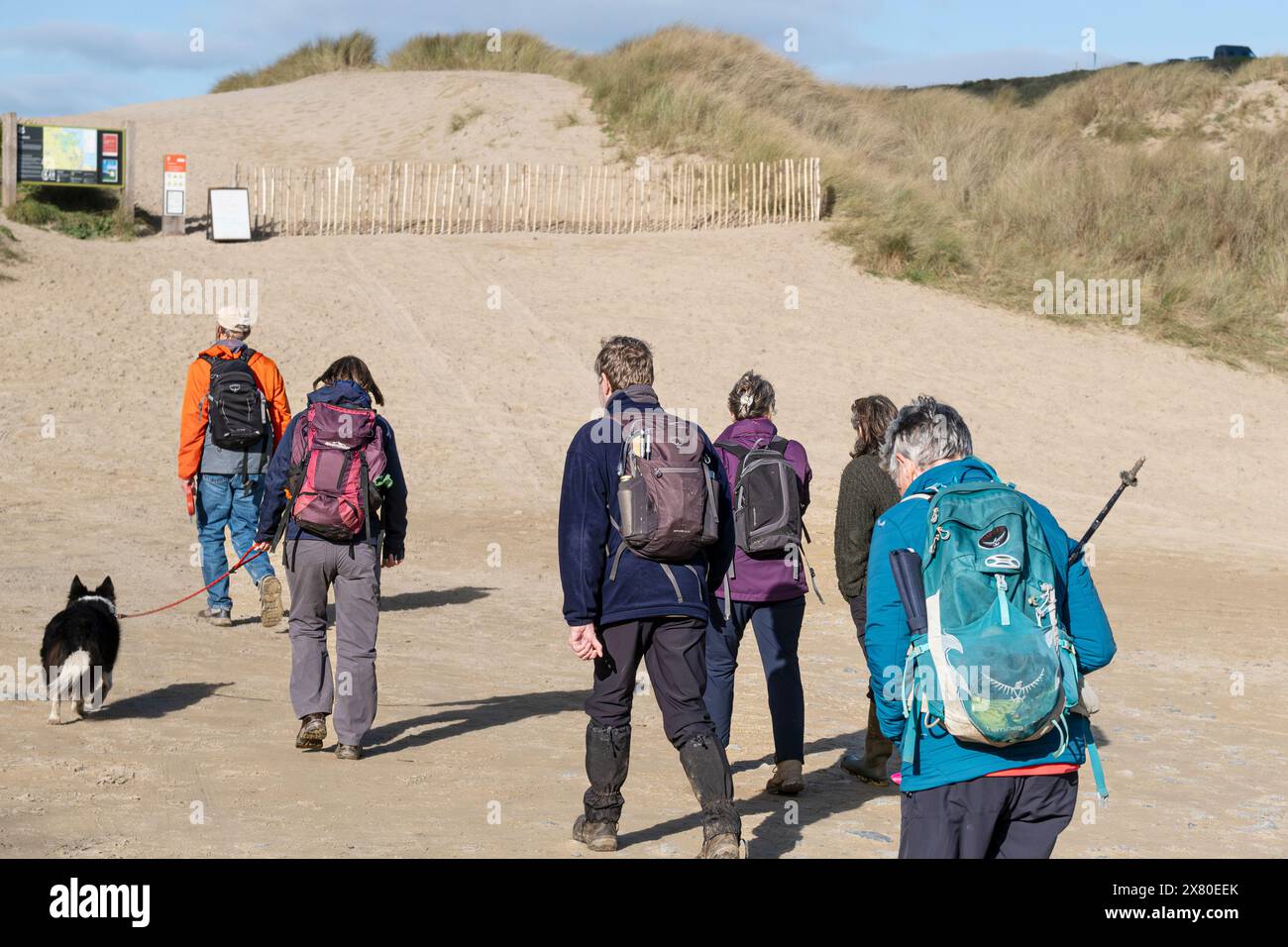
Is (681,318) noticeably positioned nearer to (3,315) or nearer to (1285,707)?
(3,315)

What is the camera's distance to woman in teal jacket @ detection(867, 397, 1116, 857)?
10.1ft

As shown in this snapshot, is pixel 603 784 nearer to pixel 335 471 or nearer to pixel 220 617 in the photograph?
pixel 335 471

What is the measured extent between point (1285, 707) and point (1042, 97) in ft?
98.9

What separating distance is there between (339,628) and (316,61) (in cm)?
3861

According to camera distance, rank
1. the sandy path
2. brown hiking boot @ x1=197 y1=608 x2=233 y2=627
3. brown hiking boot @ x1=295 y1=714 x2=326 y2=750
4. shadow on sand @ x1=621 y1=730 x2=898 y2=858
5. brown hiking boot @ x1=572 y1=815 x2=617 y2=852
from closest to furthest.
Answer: brown hiking boot @ x1=572 y1=815 x2=617 y2=852 → shadow on sand @ x1=621 y1=730 x2=898 y2=858 → the sandy path → brown hiking boot @ x1=295 y1=714 x2=326 y2=750 → brown hiking boot @ x1=197 y1=608 x2=233 y2=627

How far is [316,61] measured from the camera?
137 ft

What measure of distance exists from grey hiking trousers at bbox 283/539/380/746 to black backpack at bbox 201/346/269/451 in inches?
107

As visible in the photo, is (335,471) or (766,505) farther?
(335,471)

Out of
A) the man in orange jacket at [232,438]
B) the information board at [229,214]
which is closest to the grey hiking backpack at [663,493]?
the man in orange jacket at [232,438]

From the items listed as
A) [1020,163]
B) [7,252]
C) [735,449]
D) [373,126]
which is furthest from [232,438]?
[373,126]

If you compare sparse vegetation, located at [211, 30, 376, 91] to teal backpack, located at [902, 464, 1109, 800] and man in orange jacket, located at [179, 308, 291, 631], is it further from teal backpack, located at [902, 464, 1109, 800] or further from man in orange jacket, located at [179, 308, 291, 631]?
teal backpack, located at [902, 464, 1109, 800]

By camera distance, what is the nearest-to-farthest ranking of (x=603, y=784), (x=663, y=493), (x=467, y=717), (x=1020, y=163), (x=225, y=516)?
(x=663, y=493) < (x=603, y=784) < (x=467, y=717) < (x=225, y=516) < (x=1020, y=163)

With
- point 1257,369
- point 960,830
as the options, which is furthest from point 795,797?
point 1257,369

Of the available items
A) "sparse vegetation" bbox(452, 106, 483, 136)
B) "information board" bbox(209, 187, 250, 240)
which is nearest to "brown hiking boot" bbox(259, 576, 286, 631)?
"information board" bbox(209, 187, 250, 240)
